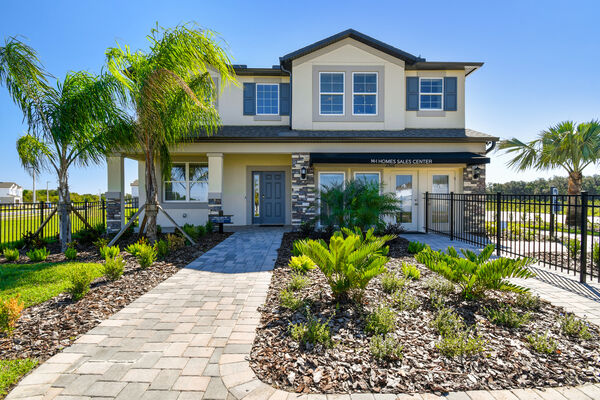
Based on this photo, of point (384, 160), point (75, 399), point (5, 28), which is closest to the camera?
point (75, 399)

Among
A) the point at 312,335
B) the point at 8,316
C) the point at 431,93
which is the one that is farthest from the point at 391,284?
the point at 431,93

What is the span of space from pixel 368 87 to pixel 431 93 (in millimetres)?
2580

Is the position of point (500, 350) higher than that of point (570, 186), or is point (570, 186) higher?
point (570, 186)

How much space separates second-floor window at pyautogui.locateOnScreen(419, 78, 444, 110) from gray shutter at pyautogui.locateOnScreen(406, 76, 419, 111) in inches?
7.9

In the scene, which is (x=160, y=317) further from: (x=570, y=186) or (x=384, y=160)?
(x=570, y=186)

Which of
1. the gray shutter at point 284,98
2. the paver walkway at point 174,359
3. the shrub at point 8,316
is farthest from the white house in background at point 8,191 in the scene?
the paver walkway at point 174,359

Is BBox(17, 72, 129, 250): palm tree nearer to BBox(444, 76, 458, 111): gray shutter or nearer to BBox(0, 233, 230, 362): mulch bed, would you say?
BBox(0, 233, 230, 362): mulch bed

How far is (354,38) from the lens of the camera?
11.2m

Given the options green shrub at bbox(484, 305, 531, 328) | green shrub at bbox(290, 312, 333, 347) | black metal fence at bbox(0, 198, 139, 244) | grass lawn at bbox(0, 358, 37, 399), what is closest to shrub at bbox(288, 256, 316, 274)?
green shrub at bbox(290, 312, 333, 347)

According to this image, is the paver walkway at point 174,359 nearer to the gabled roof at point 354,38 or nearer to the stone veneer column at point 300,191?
the stone veneer column at point 300,191

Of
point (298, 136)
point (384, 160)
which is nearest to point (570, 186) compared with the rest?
point (384, 160)

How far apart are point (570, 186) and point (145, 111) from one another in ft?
52.8

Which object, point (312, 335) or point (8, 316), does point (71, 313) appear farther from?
point (312, 335)

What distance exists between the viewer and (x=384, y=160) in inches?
403
